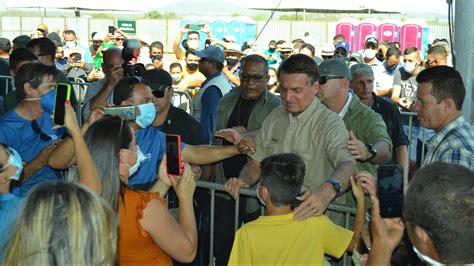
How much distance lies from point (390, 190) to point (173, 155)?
1.30 m

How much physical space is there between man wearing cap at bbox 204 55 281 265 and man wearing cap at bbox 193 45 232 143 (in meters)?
0.70

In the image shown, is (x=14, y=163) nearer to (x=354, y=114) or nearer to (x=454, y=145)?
(x=354, y=114)

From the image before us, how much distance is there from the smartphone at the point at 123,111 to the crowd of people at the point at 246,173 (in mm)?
19

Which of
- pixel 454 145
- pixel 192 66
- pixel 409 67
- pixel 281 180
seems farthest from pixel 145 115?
pixel 192 66

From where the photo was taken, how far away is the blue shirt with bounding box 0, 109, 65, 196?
5.93 meters

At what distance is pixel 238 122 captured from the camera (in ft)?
22.4

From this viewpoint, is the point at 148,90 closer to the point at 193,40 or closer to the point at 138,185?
the point at 138,185

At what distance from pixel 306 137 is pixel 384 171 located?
4.84ft

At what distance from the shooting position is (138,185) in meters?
5.09

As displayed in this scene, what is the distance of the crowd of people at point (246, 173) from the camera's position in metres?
2.70

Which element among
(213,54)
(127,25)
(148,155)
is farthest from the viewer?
(127,25)

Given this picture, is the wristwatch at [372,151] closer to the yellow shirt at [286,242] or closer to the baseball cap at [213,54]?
the yellow shirt at [286,242]

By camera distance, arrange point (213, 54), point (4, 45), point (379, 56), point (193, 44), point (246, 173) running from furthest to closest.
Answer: point (379, 56)
point (193, 44)
point (4, 45)
point (213, 54)
point (246, 173)

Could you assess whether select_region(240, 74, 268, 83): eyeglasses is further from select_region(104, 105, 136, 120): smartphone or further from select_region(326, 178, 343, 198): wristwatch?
select_region(326, 178, 343, 198): wristwatch
